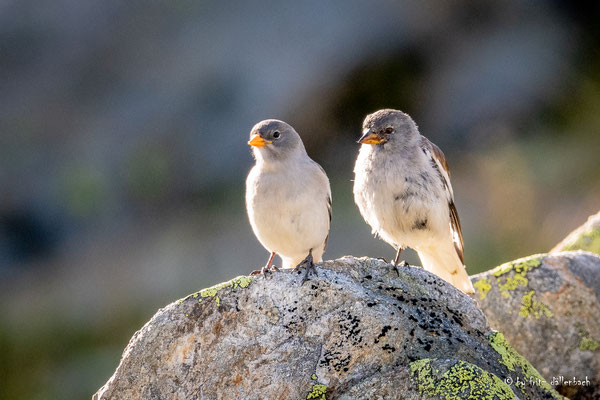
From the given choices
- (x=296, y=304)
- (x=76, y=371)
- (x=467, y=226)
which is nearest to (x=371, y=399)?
(x=296, y=304)

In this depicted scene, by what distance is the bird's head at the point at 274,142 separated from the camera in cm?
683

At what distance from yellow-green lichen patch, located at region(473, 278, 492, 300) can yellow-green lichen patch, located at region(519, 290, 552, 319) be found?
325mm

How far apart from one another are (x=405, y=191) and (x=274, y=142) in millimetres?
1212

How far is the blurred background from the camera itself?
14.5 m

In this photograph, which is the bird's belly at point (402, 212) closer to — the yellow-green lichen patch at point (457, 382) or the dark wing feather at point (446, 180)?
the dark wing feather at point (446, 180)

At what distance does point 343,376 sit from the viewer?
4.42 meters

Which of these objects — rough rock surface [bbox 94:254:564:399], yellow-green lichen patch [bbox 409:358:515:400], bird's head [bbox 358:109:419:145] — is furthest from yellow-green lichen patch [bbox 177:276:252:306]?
bird's head [bbox 358:109:419:145]

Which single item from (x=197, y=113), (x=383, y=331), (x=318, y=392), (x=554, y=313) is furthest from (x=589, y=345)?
(x=197, y=113)

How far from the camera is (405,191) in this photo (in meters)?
6.98

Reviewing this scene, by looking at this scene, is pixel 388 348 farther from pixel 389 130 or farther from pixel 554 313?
pixel 389 130

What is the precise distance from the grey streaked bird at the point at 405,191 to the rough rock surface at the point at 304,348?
1986 millimetres

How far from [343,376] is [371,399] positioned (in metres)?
0.28

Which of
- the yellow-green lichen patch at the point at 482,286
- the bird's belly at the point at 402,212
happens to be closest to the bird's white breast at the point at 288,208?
the bird's belly at the point at 402,212

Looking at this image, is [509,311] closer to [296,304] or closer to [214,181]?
[296,304]
